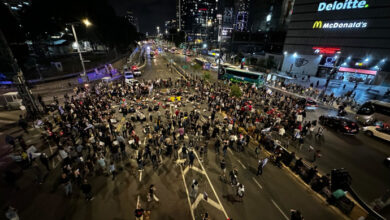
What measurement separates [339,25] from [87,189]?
5872 cm

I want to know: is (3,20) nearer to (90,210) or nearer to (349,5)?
(90,210)

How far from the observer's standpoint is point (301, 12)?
46.9 m

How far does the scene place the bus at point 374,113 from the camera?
714 inches

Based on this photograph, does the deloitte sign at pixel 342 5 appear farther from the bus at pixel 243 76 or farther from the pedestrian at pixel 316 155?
the pedestrian at pixel 316 155

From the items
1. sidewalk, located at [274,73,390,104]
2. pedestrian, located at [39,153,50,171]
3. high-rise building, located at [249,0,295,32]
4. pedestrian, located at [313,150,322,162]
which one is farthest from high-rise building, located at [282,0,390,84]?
pedestrian, located at [39,153,50,171]

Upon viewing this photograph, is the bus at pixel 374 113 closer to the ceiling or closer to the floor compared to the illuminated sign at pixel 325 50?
closer to the floor

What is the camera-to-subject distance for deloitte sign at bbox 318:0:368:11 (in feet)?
118

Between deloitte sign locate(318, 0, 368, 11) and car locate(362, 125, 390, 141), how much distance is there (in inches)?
1424

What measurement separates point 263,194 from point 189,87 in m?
24.9

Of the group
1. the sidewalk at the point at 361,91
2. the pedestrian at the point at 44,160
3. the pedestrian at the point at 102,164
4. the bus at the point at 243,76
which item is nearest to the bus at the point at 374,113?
the sidewalk at the point at 361,91

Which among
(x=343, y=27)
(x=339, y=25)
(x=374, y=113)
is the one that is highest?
(x=339, y=25)

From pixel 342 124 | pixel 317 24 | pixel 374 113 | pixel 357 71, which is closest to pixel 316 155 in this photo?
pixel 342 124

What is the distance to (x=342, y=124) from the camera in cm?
1795

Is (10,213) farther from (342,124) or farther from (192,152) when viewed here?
(342,124)
